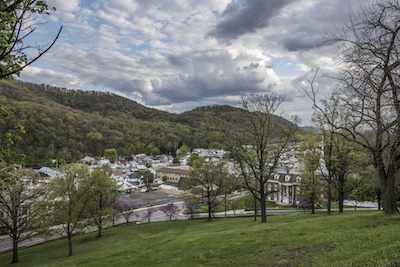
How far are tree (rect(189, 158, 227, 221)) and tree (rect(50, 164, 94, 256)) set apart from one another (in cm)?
1126

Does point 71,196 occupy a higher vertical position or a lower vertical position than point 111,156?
lower

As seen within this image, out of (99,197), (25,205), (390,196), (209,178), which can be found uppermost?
(390,196)

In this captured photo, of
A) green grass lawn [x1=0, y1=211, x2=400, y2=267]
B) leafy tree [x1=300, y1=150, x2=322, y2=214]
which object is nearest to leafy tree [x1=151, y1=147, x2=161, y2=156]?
leafy tree [x1=300, y1=150, x2=322, y2=214]

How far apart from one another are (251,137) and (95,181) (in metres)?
14.4

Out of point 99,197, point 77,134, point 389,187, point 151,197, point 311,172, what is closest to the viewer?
point 389,187

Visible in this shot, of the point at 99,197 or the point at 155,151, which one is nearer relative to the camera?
the point at 99,197

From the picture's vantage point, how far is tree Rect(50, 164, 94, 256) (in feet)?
66.9

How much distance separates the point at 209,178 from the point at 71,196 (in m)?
14.0

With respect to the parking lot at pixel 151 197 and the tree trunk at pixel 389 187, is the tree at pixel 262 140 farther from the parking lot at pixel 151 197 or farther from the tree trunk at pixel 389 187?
the parking lot at pixel 151 197

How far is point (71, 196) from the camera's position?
21.2 meters

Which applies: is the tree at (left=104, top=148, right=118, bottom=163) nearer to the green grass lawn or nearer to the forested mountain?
the forested mountain

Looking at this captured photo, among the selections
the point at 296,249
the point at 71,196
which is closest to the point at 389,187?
the point at 296,249

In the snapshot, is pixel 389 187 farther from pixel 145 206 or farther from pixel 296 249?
pixel 145 206

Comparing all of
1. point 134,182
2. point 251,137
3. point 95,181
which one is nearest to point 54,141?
point 134,182
